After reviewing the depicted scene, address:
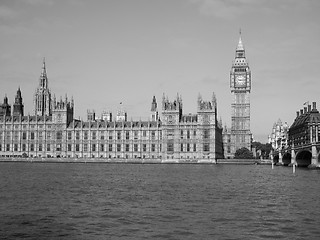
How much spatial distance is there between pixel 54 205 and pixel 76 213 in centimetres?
416

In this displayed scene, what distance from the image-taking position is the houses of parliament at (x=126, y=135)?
487 feet

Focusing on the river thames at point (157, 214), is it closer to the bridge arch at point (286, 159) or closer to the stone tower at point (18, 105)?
the bridge arch at point (286, 159)

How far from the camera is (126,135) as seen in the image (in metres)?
155

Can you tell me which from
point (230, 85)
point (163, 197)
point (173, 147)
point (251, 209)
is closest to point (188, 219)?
point (251, 209)

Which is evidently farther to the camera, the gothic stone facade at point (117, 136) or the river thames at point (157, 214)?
the gothic stone facade at point (117, 136)

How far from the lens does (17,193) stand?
147ft

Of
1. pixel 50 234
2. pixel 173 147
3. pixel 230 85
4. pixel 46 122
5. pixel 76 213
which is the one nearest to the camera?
pixel 50 234

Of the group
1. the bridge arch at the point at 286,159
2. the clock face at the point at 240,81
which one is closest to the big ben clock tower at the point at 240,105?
the clock face at the point at 240,81

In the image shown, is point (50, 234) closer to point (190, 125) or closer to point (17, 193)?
point (17, 193)

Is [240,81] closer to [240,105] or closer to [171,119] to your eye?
[240,105]

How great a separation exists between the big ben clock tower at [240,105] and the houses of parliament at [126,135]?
0.32 metres

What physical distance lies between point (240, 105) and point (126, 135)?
40.9m

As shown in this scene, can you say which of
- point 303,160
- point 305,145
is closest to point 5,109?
point 303,160

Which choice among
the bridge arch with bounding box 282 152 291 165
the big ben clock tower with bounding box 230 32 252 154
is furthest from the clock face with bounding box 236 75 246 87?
the bridge arch with bounding box 282 152 291 165
